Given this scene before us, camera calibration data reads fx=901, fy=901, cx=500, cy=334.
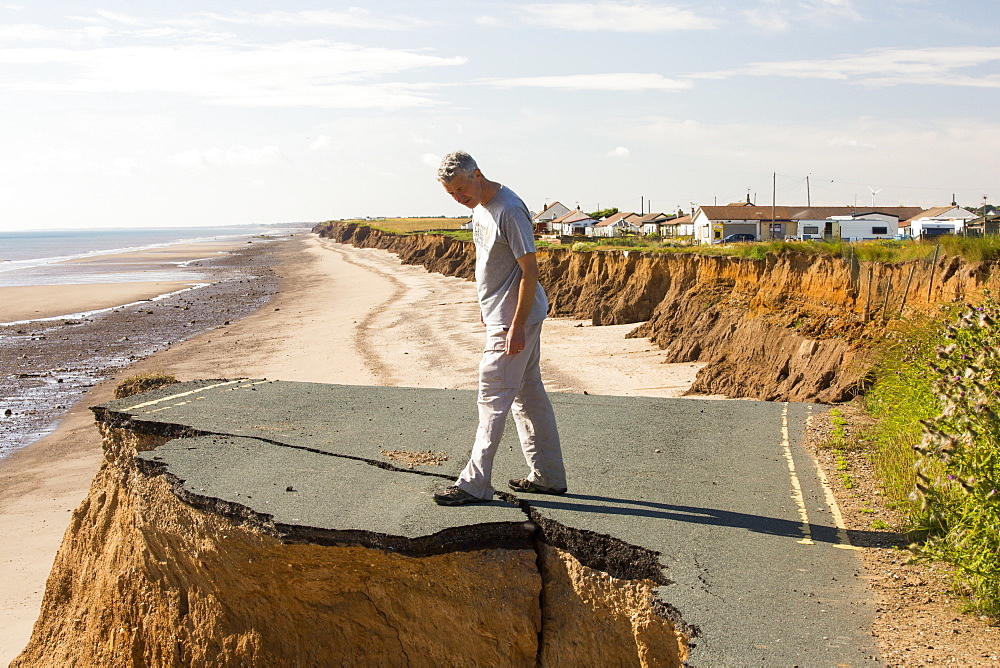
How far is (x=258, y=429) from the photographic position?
7922mm

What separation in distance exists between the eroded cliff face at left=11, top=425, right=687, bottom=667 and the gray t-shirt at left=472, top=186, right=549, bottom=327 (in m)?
1.46

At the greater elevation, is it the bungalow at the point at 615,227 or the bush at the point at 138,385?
the bungalow at the point at 615,227

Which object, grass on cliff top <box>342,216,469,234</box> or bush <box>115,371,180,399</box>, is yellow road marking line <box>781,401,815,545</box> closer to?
bush <box>115,371,180,399</box>

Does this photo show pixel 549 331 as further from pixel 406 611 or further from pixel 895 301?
pixel 406 611

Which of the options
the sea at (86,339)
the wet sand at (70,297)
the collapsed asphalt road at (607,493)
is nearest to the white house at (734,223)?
the sea at (86,339)

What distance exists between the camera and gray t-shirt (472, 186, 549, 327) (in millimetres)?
5387

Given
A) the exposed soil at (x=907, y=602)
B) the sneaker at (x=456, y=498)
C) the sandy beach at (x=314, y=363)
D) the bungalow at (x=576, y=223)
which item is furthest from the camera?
the bungalow at (x=576, y=223)

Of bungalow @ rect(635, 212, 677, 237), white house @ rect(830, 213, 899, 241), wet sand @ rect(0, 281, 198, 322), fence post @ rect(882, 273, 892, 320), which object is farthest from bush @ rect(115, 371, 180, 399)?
bungalow @ rect(635, 212, 677, 237)

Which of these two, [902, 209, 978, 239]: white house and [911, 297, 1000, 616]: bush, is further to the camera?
[902, 209, 978, 239]: white house

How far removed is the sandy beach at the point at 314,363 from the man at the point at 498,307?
18.9 ft

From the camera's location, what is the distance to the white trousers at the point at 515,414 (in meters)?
5.54

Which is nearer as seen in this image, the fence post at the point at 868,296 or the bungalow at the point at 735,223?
the fence post at the point at 868,296

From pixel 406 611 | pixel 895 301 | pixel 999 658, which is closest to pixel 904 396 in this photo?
pixel 999 658

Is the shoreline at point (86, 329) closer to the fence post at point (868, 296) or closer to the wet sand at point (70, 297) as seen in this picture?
the wet sand at point (70, 297)
